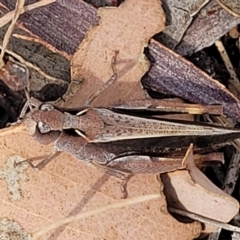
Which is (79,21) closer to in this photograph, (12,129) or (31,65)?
(31,65)

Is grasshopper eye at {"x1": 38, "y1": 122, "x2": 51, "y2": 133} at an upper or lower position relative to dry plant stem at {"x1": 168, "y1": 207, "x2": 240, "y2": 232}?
upper

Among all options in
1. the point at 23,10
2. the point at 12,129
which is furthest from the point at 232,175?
the point at 23,10

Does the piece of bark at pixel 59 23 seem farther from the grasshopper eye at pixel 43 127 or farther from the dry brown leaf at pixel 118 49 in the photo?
the grasshopper eye at pixel 43 127

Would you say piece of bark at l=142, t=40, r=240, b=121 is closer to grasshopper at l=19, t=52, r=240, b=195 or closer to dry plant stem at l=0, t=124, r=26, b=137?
grasshopper at l=19, t=52, r=240, b=195

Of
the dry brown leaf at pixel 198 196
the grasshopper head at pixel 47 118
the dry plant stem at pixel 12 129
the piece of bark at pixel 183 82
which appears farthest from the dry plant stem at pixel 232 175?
the dry plant stem at pixel 12 129

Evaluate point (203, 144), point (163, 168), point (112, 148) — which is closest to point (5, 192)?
point (112, 148)

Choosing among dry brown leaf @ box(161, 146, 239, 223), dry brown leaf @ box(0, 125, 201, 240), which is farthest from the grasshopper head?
dry brown leaf @ box(161, 146, 239, 223)
